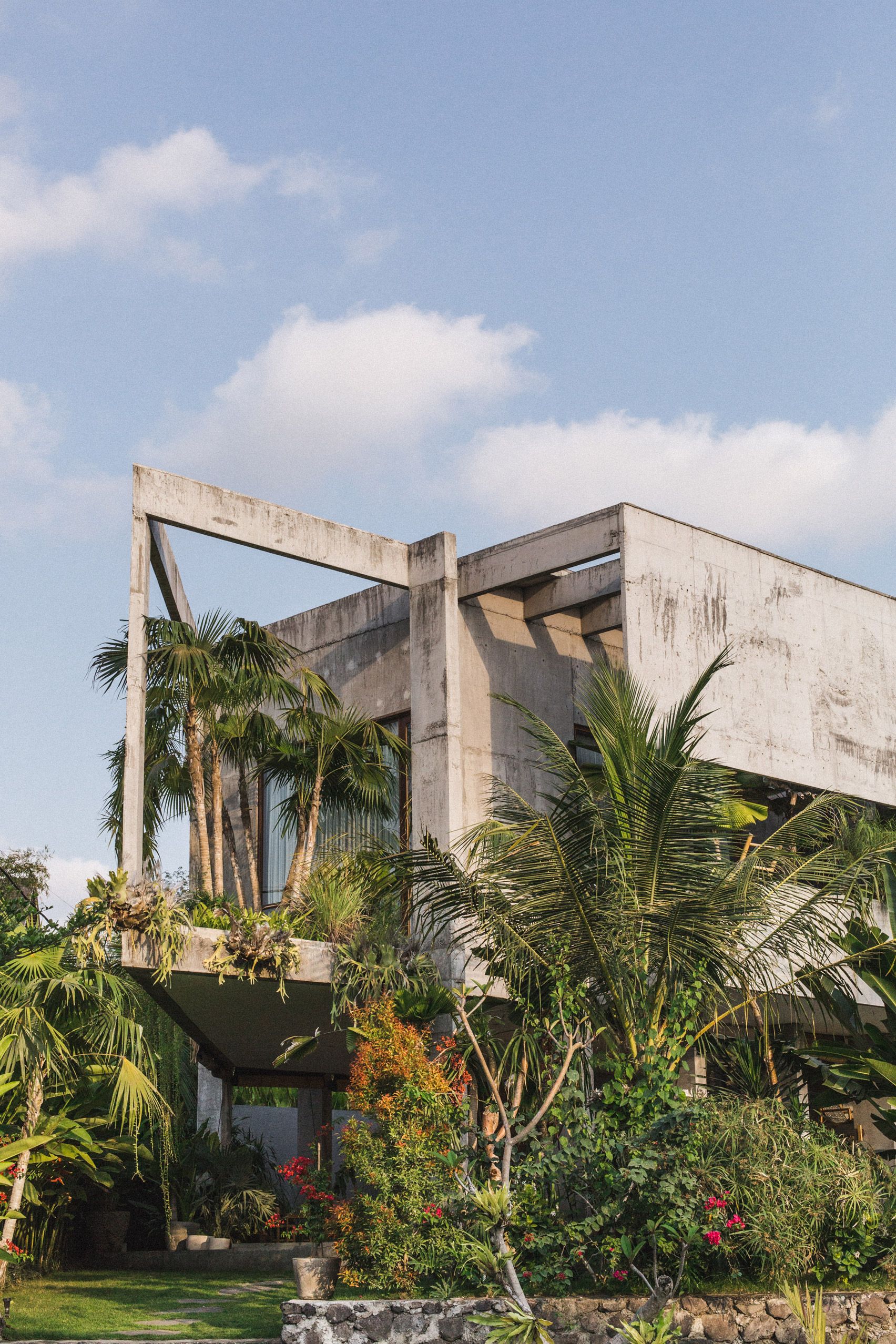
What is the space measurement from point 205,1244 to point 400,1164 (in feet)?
21.8

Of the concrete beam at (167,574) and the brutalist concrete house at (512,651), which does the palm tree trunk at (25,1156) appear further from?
the concrete beam at (167,574)

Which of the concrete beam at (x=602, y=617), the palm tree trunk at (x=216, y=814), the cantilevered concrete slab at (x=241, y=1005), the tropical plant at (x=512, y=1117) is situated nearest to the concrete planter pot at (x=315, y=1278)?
the tropical plant at (x=512, y=1117)

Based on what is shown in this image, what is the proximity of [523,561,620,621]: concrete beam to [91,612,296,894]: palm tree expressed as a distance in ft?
9.98

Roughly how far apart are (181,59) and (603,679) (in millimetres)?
6081

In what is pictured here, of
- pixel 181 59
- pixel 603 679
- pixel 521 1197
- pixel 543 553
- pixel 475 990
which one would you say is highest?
pixel 181 59

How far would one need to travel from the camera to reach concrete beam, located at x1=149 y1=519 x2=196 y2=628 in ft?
47.1

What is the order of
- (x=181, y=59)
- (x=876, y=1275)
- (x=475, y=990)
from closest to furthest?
1. (x=181, y=59)
2. (x=876, y=1275)
3. (x=475, y=990)

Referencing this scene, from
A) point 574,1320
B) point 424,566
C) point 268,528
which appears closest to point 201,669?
point 268,528

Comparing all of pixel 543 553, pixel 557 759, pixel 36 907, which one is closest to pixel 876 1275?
pixel 557 759

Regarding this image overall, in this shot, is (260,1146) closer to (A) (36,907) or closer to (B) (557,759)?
(A) (36,907)

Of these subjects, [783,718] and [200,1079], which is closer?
[783,718]

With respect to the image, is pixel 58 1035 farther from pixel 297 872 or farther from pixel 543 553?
pixel 543 553

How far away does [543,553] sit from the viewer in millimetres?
15109

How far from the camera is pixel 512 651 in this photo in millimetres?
16375
